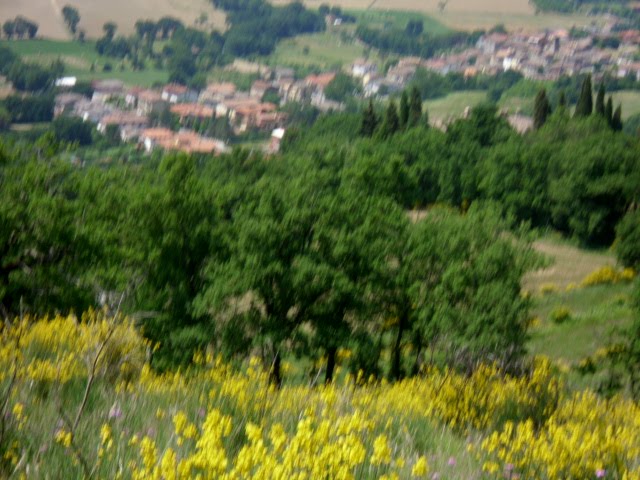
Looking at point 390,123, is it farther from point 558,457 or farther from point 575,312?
point 558,457

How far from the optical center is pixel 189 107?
87.8 metres

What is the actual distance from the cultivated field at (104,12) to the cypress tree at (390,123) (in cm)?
5797

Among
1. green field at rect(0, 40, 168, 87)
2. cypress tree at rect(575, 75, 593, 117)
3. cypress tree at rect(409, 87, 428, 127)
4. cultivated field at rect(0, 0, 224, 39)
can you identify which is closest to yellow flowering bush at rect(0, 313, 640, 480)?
cypress tree at rect(409, 87, 428, 127)

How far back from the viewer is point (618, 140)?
51.5 meters

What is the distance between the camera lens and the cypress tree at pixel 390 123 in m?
61.9

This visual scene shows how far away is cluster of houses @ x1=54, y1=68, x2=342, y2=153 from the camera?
7050 centimetres

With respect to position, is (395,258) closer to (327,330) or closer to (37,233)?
(327,330)

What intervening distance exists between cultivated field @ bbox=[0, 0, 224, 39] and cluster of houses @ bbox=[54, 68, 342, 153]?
18550 millimetres

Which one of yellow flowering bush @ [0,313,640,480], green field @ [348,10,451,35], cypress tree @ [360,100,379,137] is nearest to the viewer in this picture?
yellow flowering bush @ [0,313,640,480]

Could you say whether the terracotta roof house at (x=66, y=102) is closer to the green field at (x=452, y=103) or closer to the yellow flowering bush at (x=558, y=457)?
the green field at (x=452, y=103)

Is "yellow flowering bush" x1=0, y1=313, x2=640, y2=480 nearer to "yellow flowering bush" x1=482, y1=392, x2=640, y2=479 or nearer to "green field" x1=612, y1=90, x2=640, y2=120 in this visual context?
"yellow flowering bush" x1=482, y1=392, x2=640, y2=479

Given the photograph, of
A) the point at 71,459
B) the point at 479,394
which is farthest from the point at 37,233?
the point at 71,459

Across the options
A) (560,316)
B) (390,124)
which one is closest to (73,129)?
(390,124)

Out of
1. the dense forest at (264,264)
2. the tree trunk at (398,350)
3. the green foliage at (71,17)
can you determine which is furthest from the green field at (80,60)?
the tree trunk at (398,350)
